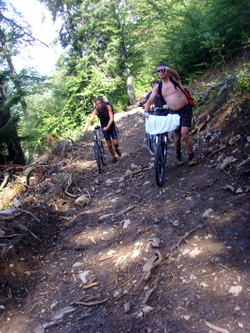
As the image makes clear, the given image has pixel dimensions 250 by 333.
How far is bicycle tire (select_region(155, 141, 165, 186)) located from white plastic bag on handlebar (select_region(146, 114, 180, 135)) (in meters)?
0.29

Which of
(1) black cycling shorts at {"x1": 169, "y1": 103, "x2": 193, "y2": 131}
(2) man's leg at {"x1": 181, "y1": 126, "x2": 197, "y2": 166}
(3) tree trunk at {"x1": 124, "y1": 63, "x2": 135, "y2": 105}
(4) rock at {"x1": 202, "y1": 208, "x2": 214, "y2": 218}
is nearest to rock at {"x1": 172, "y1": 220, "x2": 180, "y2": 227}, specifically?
(4) rock at {"x1": 202, "y1": 208, "x2": 214, "y2": 218}

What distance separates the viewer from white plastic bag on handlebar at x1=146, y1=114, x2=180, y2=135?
17.1 feet

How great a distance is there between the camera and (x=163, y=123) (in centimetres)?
521

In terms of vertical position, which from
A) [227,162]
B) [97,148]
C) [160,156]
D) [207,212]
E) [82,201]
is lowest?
[82,201]

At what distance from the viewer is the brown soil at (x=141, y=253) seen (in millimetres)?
2459

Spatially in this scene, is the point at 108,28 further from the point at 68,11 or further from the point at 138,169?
the point at 138,169

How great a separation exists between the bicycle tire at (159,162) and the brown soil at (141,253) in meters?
0.20

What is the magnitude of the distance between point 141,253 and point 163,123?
109 inches

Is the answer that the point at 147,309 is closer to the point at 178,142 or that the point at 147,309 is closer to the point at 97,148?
the point at 178,142

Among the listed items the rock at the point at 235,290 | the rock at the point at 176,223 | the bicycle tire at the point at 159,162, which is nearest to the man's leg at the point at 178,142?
the bicycle tire at the point at 159,162

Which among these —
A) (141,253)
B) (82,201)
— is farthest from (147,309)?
(82,201)

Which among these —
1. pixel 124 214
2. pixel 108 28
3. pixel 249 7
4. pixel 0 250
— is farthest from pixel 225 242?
pixel 108 28

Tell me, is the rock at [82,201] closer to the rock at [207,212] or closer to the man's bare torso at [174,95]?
the man's bare torso at [174,95]

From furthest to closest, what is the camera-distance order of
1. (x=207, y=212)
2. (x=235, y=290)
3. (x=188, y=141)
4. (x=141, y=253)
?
(x=188, y=141), (x=207, y=212), (x=141, y=253), (x=235, y=290)
